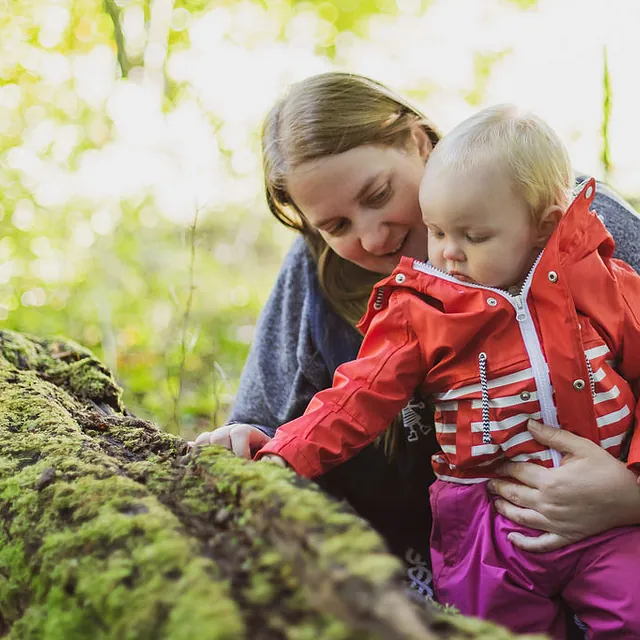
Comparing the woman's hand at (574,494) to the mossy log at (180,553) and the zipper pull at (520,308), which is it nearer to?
the zipper pull at (520,308)

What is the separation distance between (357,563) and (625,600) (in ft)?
3.64

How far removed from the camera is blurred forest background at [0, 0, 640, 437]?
5.00 meters

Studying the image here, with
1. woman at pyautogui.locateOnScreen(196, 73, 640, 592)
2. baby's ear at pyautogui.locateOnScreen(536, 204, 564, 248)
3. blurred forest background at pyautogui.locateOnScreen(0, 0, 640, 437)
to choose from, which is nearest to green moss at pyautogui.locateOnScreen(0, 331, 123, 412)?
woman at pyautogui.locateOnScreen(196, 73, 640, 592)

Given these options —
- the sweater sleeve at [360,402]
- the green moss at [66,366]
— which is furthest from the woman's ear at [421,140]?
the green moss at [66,366]

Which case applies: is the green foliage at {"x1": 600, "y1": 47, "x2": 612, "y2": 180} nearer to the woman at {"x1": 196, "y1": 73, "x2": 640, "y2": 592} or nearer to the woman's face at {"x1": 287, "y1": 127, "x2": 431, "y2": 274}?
the woman at {"x1": 196, "y1": 73, "x2": 640, "y2": 592}

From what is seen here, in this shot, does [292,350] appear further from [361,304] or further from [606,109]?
[606,109]

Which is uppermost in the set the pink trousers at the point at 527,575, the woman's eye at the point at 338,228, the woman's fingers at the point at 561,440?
the woman's eye at the point at 338,228

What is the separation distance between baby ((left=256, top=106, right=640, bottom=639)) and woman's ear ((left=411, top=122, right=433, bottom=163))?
13.0 inches

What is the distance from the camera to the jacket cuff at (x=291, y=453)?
1.56 metres

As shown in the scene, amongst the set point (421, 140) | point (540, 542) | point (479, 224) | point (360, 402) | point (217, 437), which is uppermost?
point (421, 140)

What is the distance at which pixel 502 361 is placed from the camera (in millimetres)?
1692

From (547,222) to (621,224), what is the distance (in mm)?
700

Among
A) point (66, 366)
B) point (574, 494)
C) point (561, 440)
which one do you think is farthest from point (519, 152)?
point (66, 366)

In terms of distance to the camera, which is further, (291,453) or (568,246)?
(568,246)
